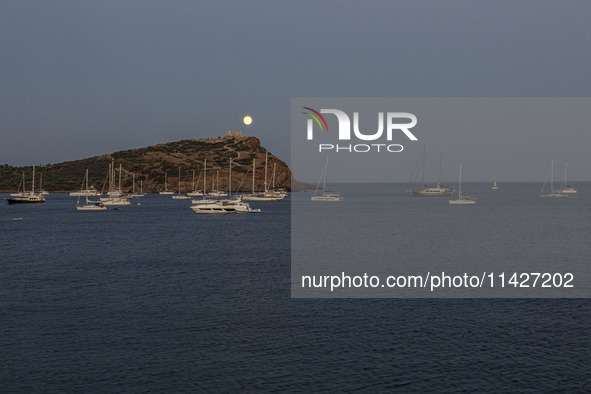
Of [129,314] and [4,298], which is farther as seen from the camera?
[4,298]

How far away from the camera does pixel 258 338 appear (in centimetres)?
3177

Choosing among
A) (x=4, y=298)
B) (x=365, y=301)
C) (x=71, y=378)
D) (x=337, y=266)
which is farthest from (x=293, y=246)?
(x=71, y=378)

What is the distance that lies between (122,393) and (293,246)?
5522 centimetres

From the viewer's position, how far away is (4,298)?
4188 cm

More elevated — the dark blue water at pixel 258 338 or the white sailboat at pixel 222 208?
the white sailboat at pixel 222 208

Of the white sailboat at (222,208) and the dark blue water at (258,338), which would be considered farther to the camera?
the white sailboat at (222,208)

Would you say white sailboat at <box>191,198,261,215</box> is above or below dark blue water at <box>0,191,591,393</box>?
above

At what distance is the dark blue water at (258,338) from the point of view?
25.3m

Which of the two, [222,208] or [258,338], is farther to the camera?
[222,208]

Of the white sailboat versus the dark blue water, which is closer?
the dark blue water

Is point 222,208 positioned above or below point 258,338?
above

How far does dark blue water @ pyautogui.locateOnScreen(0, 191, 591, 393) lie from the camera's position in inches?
995

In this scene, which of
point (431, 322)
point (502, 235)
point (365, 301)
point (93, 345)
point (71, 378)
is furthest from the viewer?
point (502, 235)

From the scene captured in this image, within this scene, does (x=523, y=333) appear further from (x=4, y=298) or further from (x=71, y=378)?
(x=4, y=298)
